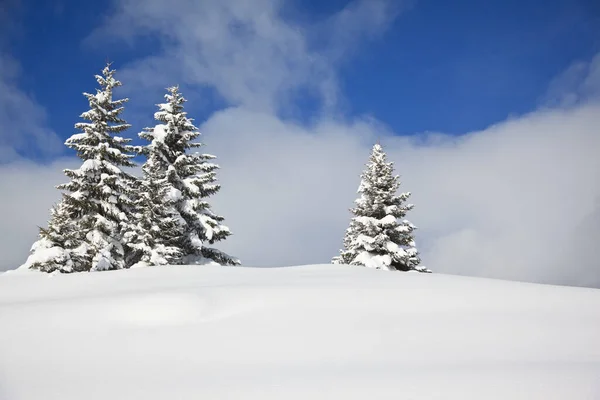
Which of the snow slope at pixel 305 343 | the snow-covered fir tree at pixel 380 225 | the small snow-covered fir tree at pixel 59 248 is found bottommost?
the snow slope at pixel 305 343

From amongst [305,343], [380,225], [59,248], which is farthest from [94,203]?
[305,343]

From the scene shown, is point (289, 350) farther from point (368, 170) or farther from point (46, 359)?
point (368, 170)

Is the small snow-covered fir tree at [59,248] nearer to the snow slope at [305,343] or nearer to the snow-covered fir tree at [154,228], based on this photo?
the snow-covered fir tree at [154,228]

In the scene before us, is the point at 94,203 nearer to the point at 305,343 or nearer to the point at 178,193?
the point at 178,193

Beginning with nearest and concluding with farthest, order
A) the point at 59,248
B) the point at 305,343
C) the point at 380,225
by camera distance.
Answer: the point at 305,343
the point at 59,248
the point at 380,225

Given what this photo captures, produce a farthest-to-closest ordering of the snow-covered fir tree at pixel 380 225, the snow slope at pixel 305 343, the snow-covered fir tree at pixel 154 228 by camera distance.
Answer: the snow-covered fir tree at pixel 380 225 < the snow-covered fir tree at pixel 154 228 < the snow slope at pixel 305 343

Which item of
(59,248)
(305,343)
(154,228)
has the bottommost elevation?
(305,343)

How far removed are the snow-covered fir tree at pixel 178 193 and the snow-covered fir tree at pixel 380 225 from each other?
7.07 m

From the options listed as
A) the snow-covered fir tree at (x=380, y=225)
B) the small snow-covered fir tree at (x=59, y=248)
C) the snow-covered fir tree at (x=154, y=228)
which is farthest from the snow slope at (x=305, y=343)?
the snow-covered fir tree at (x=380, y=225)

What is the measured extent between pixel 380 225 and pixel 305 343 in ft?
58.5

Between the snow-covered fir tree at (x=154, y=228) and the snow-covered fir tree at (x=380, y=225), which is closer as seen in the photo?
the snow-covered fir tree at (x=154, y=228)

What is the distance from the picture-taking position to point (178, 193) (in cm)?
1828

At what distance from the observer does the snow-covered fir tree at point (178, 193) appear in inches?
677

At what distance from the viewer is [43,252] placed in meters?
15.8
